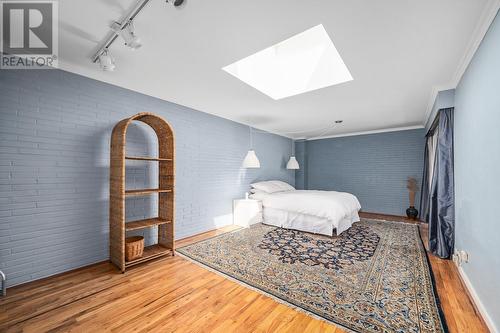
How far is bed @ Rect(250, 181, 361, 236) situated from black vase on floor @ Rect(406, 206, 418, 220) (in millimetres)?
1546

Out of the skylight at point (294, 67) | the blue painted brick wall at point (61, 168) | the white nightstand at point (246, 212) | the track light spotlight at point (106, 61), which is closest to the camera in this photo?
the track light spotlight at point (106, 61)

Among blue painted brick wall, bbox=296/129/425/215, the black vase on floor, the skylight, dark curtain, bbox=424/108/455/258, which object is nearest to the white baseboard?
dark curtain, bbox=424/108/455/258

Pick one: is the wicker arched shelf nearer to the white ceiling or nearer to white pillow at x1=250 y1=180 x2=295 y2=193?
the white ceiling

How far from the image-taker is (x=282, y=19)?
156 cm

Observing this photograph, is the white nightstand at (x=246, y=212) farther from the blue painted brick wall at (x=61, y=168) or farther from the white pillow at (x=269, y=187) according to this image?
the blue painted brick wall at (x=61, y=168)

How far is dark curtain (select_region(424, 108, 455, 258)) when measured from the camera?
2.57 m

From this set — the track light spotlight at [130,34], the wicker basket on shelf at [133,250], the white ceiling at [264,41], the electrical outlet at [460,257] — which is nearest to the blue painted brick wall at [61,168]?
the white ceiling at [264,41]

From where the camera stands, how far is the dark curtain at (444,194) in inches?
101

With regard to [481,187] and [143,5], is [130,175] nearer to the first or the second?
[143,5]

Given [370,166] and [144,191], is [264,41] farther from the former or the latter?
[370,166]

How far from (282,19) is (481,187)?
7.15 feet

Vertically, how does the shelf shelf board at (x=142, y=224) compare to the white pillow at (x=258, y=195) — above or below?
below

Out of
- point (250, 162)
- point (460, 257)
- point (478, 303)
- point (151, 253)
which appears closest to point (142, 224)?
point (151, 253)

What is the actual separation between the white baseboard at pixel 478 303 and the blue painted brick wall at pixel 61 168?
138 inches
